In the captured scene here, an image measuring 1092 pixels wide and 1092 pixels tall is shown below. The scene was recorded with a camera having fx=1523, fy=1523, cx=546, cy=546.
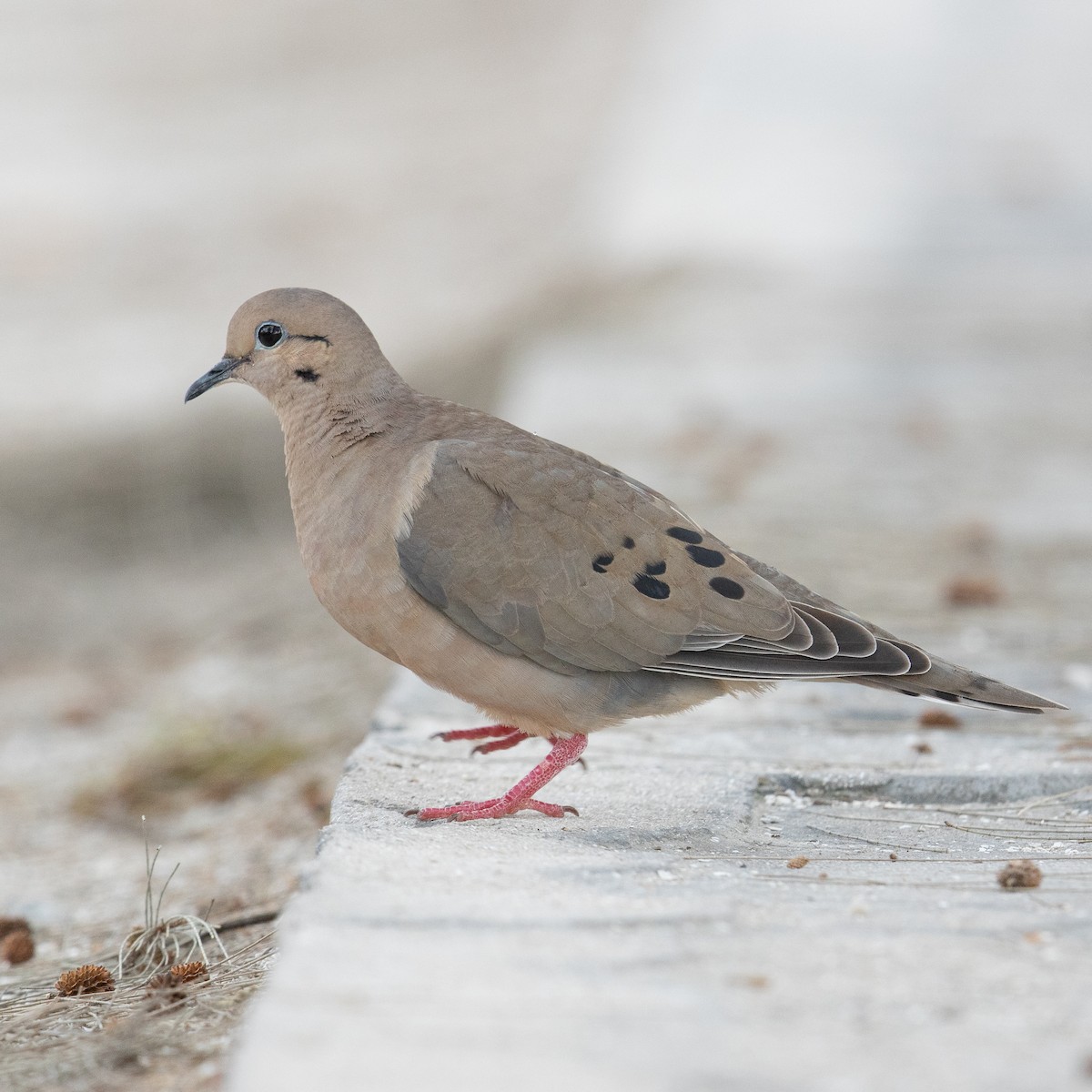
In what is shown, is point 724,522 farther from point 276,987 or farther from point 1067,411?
point 276,987

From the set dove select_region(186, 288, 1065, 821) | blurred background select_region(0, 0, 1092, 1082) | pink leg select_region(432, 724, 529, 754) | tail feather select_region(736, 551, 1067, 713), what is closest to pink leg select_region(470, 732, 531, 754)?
pink leg select_region(432, 724, 529, 754)

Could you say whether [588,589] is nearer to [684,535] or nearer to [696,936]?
[684,535]

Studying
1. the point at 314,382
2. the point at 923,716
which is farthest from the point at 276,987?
the point at 923,716

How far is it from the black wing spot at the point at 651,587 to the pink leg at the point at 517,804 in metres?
0.41

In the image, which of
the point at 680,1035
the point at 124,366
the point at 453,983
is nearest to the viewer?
the point at 680,1035

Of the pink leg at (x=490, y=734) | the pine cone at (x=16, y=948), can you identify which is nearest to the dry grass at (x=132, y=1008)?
the pine cone at (x=16, y=948)

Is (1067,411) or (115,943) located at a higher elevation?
(1067,411)

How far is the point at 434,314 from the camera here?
35.8 feet

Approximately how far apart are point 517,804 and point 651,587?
0.58 meters

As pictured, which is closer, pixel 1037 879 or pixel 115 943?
pixel 1037 879

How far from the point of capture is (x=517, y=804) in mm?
A: 3256

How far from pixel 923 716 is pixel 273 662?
274 centimetres

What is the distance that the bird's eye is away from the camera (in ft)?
12.7

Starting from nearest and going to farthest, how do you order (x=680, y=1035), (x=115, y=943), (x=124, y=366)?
1. (x=680, y=1035)
2. (x=115, y=943)
3. (x=124, y=366)
